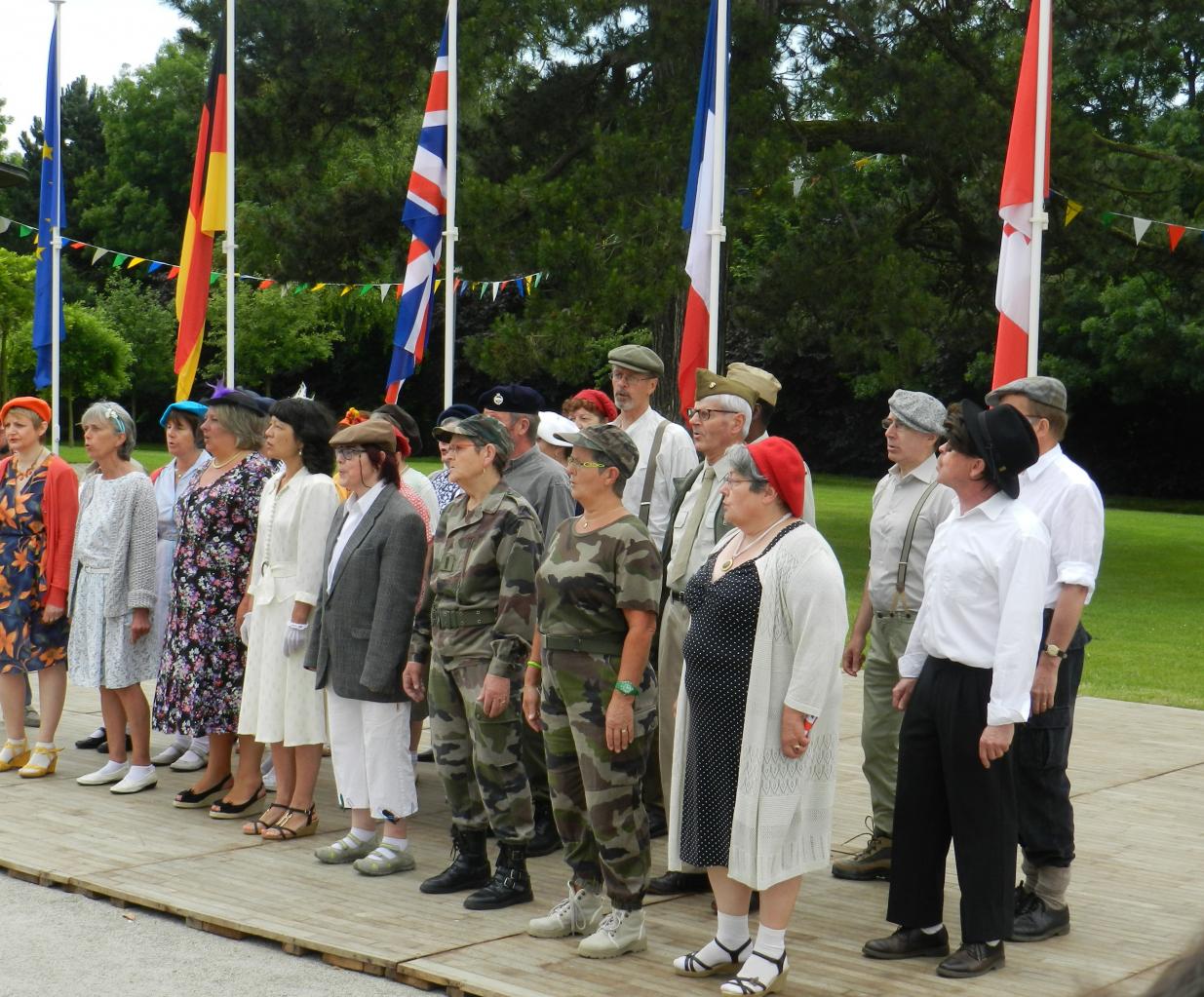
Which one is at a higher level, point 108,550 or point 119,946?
point 108,550

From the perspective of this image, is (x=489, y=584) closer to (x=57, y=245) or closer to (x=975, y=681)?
(x=975, y=681)

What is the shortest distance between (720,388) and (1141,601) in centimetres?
1330

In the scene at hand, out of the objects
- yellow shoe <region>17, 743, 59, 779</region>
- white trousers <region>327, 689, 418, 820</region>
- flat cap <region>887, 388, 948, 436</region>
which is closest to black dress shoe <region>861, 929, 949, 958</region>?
flat cap <region>887, 388, 948, 436</region>

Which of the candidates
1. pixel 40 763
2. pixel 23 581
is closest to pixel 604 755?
pixel 40 763

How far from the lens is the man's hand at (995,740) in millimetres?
4473

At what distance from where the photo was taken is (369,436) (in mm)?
5941

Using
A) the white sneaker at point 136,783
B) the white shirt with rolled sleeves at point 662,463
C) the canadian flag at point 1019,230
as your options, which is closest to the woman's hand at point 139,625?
the white sneaker at point 136,783

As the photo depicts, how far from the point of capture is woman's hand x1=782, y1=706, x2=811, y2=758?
4434 mm

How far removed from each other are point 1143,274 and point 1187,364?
15.3 meters

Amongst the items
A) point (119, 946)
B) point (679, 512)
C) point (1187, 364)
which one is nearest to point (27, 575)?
point (119, 946)

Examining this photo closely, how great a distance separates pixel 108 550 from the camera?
7258 millimetres

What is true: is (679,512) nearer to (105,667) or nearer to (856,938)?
(856,938)

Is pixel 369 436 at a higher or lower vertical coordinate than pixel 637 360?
lower

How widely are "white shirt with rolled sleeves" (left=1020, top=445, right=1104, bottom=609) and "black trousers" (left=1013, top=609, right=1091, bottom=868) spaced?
0.53 feet
